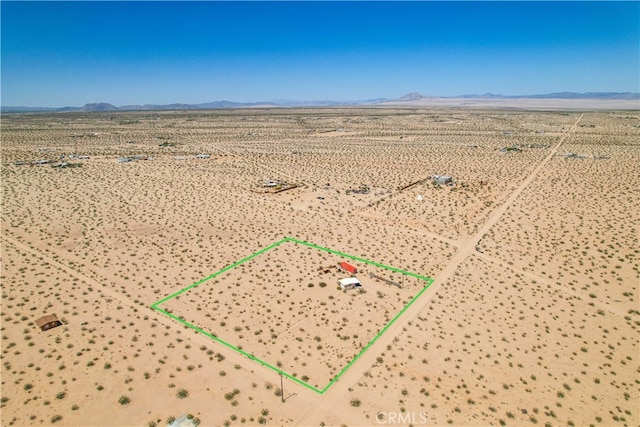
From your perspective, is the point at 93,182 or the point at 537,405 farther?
the point at 93,182

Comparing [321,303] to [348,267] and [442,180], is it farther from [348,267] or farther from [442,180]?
[442,180]

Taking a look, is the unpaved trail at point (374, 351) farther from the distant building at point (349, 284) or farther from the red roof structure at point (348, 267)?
the red roof structure at point (348, 267)

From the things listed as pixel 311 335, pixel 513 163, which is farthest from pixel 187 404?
pixel 513 163

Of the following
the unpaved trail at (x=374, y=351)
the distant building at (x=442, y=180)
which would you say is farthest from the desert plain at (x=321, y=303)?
the distant building at (x=442, y=180)

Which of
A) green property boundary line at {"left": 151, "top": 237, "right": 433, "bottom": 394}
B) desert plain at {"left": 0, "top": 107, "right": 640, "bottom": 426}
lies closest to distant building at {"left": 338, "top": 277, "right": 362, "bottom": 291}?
desert plain at {"left": 0, "top": 107, "right": 640, "bottom": 426}

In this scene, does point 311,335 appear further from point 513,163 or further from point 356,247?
point 513,163

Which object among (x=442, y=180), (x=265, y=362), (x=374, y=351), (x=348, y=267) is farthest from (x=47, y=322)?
(x=442, y=180)
